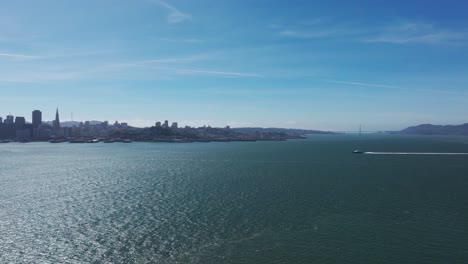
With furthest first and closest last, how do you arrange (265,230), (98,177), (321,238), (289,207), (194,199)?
(98,177), (194,199), (289,207), (265,230), (321,238)

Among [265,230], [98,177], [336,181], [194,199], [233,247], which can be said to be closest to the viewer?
[233,247]

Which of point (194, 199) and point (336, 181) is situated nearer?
point (194, 199)

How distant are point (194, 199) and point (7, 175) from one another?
49.6 m

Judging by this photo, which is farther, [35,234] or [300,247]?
[35,234]

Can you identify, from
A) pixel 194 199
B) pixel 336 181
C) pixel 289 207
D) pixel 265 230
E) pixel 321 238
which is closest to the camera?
pixel 321 238

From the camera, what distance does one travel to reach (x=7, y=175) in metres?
74.9

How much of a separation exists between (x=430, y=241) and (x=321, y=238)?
9570 mm

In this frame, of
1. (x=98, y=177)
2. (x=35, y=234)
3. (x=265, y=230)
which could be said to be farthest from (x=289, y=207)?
(x=98, y=177)

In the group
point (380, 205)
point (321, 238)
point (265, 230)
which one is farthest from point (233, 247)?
point (380, 205)

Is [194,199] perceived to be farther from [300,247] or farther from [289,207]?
[300,247]

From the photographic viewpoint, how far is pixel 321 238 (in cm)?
3253

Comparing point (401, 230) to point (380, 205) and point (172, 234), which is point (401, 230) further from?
point (172, 234)

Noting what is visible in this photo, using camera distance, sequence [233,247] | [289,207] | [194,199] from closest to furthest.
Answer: [233,247], [289,207], [194,199]

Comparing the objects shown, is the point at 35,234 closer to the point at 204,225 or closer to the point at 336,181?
the point at 204,225
